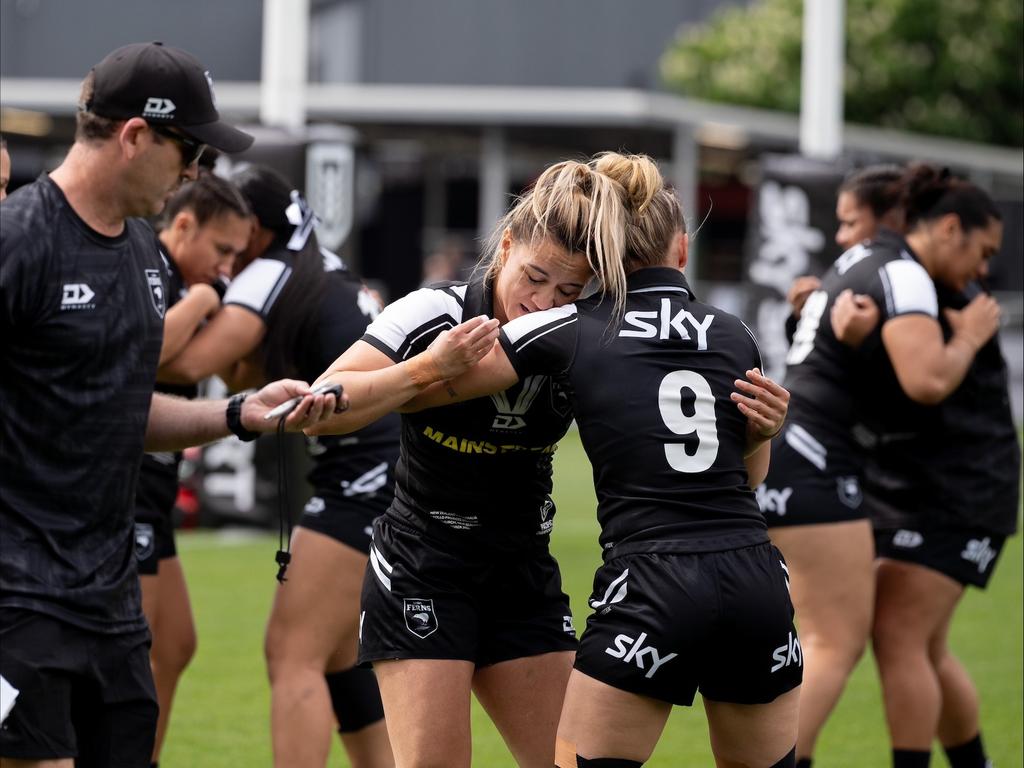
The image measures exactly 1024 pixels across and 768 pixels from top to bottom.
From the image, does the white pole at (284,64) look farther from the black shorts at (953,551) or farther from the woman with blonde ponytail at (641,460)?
the woman with blonde ponytail at (641,460)

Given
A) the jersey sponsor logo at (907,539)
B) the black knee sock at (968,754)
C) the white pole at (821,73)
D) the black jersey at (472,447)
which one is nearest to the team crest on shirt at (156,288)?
the black jersey at (472,447)

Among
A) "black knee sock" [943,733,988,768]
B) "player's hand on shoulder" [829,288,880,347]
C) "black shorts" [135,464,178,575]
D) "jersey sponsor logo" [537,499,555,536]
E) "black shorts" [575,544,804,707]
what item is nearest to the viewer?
"black shorts" [575,544,804,707]

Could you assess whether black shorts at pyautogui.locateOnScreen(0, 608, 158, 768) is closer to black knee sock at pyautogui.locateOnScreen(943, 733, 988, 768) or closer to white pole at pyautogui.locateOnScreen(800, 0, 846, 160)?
black knee sock at pyautogui.locateOnScreen(943, 733, 988, 768)

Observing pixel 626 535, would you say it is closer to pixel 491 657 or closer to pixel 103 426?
pixel 491 657

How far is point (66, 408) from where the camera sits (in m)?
3.31

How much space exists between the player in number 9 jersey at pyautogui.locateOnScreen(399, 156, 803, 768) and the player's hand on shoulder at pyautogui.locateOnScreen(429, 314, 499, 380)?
76 millimetres

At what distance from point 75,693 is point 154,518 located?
5.88 feet

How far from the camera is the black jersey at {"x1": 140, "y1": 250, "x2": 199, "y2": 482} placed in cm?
517

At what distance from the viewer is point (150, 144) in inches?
134

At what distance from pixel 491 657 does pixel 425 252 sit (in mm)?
28508

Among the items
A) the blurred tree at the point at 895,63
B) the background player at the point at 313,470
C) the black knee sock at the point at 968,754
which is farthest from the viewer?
the blurred tree at the point at 895,63

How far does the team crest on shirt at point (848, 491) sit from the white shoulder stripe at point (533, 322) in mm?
2248

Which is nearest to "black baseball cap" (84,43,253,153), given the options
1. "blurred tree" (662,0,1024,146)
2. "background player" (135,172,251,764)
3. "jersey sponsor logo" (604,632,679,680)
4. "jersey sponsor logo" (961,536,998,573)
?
"jersey sponsor logo" (604,632,679,680)

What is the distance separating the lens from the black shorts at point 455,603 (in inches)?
148
